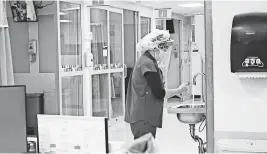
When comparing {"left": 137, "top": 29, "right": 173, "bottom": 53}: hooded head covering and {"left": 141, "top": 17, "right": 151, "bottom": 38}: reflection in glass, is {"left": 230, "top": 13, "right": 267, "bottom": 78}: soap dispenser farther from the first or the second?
{"left": 141, "top": 17, "right": 151, "bottom": 38}: reflection in glass

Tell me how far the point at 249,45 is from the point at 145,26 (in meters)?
2.28

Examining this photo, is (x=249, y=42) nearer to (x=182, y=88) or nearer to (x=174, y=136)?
(x=182, y=88)

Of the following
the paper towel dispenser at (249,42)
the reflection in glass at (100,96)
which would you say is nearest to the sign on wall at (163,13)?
the paper towel dispenser at (249,42)

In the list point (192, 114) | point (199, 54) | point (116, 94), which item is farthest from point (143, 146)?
point (116, 94)

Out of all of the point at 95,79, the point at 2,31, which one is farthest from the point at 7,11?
the point at 95,79

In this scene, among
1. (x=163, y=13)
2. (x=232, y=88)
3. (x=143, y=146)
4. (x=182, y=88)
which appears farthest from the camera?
(x=163, y=13)

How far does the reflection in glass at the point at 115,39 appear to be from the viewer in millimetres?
5419

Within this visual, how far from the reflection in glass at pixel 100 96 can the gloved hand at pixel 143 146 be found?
182 inches

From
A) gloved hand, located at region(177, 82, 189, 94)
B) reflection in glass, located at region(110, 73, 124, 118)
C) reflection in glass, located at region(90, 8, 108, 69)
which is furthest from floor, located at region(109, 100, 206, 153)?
reflection in glass, located at region(90, 8, 108, 69)

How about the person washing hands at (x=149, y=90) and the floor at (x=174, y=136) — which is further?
the floor at (x=174, y=136)

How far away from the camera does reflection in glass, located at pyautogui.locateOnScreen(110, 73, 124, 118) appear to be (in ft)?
16.9

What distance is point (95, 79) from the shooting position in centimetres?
591

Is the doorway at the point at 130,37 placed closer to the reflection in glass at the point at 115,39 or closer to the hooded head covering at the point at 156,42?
the reflection in glass at the point at 115,39

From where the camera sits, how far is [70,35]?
5461 millimetres
